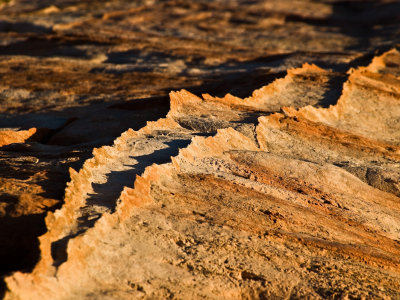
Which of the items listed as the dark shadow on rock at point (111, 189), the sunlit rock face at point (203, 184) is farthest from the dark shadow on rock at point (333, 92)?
the dark shadow on rock at point (111, 189)

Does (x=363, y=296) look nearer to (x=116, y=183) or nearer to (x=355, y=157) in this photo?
(x=116, y=183)

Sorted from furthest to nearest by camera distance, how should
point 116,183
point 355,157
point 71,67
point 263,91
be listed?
point 71,67 → point 263,91 → point 355,157 → point 116,183

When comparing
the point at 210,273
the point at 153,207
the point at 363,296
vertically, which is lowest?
the point at 363,296

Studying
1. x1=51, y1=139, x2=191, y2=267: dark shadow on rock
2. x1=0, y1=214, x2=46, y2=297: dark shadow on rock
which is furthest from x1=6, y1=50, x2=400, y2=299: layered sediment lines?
x1=0, y1=214, x2=46, y2=297: dark shadow on rock

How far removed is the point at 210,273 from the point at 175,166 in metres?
3.90

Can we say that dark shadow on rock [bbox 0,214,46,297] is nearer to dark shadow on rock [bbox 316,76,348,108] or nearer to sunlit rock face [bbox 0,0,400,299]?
sunlit rock face [bbox 0,0,400,299]

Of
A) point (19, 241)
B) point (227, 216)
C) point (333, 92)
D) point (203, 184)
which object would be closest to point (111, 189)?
point (203, 184)

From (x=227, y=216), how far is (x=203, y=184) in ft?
4.56

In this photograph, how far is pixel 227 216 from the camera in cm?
1285

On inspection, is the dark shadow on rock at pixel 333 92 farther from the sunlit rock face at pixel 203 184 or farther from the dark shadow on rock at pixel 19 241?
the dark shadow on rock at pixel 19 241

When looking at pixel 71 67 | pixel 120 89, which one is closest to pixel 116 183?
pixel 120 89

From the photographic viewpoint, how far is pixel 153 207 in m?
12.5

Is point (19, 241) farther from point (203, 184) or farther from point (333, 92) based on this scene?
point (333, 92)

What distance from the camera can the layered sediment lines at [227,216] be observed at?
35.0ft
